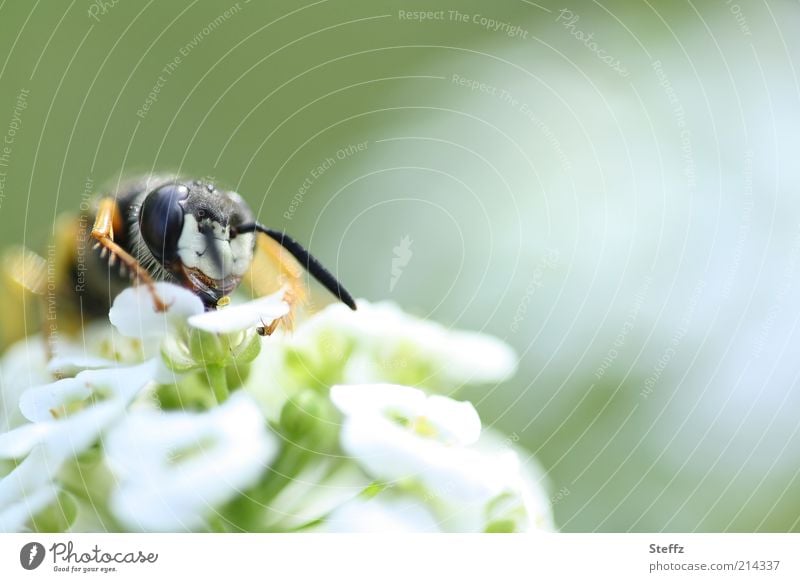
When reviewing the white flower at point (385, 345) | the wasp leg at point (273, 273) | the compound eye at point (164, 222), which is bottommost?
the white flower at point (385, 345)

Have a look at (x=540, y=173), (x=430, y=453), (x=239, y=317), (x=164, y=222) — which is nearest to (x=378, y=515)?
(x=430, y=453)

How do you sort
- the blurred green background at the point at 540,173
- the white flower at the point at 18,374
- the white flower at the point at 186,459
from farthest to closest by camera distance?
the blurred green background at the point at 540,173
the white flower at the point at 18,374
the white flower at the point at 186,459

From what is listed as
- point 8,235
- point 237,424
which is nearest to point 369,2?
point 8,235

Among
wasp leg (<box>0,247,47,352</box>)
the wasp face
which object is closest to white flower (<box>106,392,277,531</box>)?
the wasp face

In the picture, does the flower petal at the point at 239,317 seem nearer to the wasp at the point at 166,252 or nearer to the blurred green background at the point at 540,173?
the wasp at the point at 166,252

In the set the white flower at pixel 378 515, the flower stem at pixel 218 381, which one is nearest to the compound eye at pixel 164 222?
the flower stem at pixel 218 381

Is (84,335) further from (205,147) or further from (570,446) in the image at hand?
(570,446)

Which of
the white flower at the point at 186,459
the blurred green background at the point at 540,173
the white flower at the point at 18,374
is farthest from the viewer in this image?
the blurred green background at the point at 540,173
